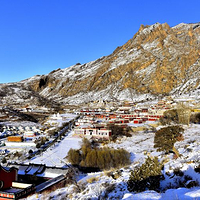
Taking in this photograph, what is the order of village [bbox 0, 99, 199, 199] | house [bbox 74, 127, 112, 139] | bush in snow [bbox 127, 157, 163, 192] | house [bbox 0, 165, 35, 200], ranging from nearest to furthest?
bush in snow [bbox 127, 157, 163, 192], house [bbox 0, 165, 35, 200], village [bbox 0, 99, 199, 199], house [bbox 74, 127, 112, 139]

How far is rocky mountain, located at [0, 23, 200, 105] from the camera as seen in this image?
125 metres

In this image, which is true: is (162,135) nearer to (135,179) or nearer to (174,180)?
(174,180)

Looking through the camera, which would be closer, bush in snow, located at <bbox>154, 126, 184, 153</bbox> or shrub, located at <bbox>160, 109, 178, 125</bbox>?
bush in snow, located at <bbox>154, 126, 184, 153</bbox>

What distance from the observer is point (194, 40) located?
151000mm

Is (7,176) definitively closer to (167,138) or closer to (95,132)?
(167,138)

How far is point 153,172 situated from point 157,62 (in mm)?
137210

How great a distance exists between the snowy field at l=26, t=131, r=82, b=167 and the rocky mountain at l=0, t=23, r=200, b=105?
84124 mm

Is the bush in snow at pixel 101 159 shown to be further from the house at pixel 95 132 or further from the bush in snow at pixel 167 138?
the house at pixel 95 132

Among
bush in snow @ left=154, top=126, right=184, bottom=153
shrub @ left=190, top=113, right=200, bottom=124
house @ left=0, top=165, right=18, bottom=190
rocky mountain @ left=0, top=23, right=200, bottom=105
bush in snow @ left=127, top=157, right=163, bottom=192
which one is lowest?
house @ left=0, top=165, right=18, bottom=190

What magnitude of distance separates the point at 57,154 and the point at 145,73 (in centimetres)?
11737

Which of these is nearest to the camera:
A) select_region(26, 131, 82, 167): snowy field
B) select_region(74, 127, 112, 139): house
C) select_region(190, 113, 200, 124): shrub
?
select_region(26, 131, 82, 167): snowy field

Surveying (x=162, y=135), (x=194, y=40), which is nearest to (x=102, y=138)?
(x=162, y=135)

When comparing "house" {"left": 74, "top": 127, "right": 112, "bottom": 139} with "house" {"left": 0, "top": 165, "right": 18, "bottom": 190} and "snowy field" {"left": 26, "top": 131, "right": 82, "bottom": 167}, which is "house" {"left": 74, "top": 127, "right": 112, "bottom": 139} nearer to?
"snowy field" {"left": 26, "top": 131, "right": 82, "bottom": 167}

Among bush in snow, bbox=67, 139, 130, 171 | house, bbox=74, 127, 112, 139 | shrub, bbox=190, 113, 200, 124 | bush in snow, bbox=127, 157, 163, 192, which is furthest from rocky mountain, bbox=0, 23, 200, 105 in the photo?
bush in snow, bbox=127, 157, 163, 192
